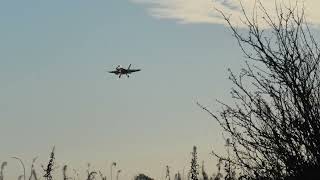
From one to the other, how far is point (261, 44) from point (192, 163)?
20.8ft

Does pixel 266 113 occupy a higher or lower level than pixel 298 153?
higher

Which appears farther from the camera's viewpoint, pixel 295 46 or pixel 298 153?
pixel 295 46

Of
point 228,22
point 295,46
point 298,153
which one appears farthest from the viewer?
point 228,22

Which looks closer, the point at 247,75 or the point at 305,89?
the point at 305,89

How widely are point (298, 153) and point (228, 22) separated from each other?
10.2ft

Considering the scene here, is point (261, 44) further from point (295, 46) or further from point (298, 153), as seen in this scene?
point (298, 153)

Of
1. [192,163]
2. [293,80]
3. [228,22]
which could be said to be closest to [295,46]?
[293,80]

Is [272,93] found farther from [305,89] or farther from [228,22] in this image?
[228,22]

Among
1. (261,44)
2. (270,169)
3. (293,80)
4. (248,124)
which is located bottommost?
(270,169)

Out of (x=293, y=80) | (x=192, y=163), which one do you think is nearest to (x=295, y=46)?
(x=293, y=80)

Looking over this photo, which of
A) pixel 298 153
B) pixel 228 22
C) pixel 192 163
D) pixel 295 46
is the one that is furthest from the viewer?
pixel 192 163

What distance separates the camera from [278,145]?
11.3m

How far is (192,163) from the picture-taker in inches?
715

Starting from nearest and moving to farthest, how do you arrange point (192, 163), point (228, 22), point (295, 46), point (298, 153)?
point (298, 153) < point (295, 46) < point (228, 22) < point (192, 163)
